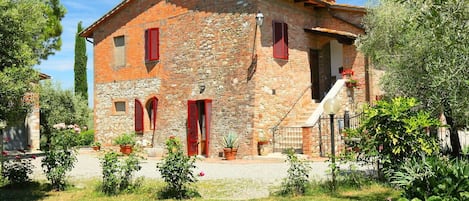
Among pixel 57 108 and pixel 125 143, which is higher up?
pixel 57 108

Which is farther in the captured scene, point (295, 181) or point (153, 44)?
point (153, 44)

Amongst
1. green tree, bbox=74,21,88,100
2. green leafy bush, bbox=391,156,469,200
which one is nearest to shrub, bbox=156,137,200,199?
green leafy bush, bbox=391,156,469,200

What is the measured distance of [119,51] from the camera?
20609 mm

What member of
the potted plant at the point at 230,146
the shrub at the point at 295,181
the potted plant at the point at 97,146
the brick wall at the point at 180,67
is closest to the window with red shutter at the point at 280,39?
the brick wall at the point at 180,67

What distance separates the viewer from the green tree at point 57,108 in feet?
85.9

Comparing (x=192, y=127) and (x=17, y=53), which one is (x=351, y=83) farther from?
(x=17, y=53)

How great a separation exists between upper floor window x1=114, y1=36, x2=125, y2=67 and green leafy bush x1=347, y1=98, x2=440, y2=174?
14617mm

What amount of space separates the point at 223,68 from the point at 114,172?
8.31 metres

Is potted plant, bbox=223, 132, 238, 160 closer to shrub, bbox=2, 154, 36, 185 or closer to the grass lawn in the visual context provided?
the grass lawn

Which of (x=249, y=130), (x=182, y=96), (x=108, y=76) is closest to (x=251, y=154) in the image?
(x=249, y=130)

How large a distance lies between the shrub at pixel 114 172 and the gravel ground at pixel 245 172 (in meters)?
2.08

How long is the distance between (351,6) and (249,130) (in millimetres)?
6506

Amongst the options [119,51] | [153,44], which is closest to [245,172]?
[153,44]

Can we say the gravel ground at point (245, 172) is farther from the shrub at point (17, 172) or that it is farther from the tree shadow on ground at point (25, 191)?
the tree shadow on ground at point (25, 191)
